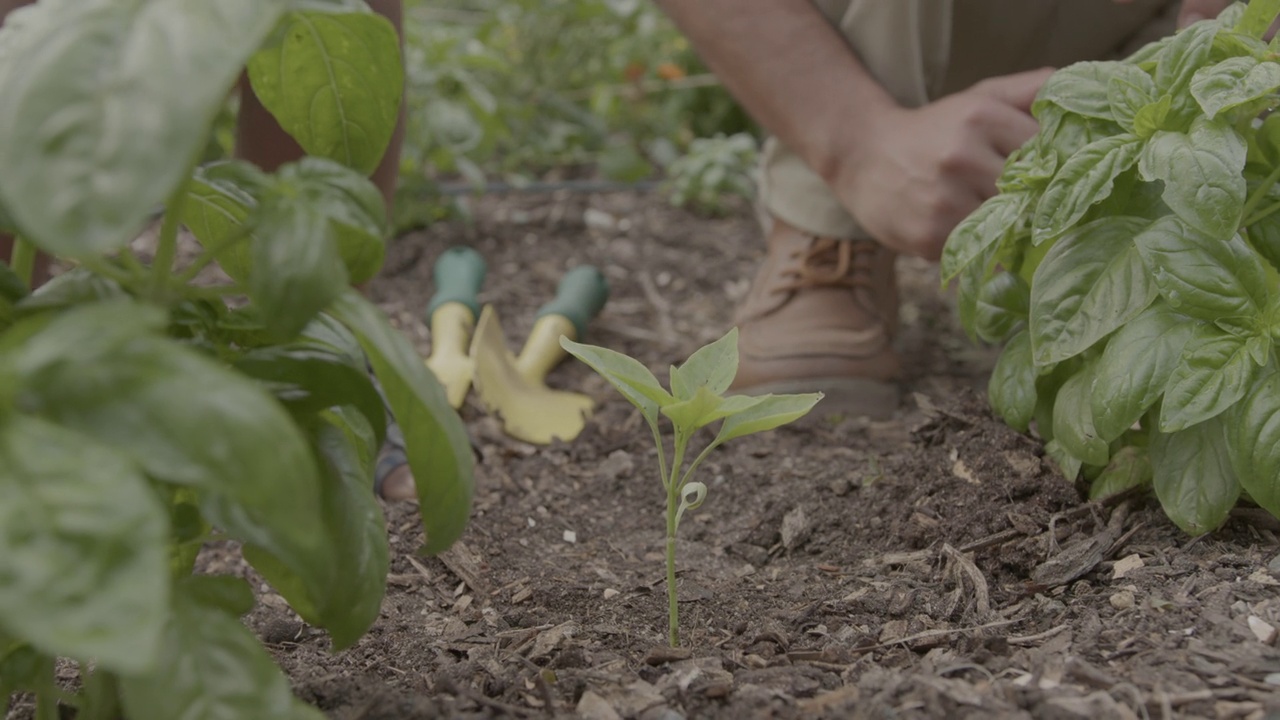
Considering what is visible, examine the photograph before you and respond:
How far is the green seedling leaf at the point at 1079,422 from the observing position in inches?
56.1

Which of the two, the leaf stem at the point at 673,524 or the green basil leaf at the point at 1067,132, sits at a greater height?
the green basil leaf at the point at 1067,132

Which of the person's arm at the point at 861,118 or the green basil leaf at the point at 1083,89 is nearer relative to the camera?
the green basil leaf at the point at 1083,89

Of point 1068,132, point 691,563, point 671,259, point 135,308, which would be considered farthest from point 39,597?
point 671,259

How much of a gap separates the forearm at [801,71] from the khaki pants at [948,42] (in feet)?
0.24

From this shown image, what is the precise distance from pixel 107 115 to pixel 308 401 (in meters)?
0.33

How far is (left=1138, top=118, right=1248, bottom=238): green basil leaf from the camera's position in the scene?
47.4 inches

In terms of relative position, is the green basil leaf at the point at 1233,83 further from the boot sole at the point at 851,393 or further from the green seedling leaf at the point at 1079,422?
the boot sole at the point at 851,393

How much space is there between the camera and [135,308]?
793 mm

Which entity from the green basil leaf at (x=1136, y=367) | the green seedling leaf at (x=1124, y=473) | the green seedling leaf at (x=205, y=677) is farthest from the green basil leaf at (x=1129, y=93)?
the green seedling leaf at (x=205, y=677)

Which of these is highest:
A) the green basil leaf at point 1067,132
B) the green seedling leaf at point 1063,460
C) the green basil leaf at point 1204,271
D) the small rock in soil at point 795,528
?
the green basil leaf at point 1067,132

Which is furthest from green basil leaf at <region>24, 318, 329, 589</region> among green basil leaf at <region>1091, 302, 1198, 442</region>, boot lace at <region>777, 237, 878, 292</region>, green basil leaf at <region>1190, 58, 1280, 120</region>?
boot lace at <region>777, 237, 878, 292</region>

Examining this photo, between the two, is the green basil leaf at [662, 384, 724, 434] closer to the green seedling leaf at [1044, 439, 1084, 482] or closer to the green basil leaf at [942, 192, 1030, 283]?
the green basil leaf at [942, 192, 1030, 283]

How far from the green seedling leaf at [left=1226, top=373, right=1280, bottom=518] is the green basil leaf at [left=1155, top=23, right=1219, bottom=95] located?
0.35m

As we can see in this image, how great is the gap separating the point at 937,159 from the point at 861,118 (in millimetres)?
236
